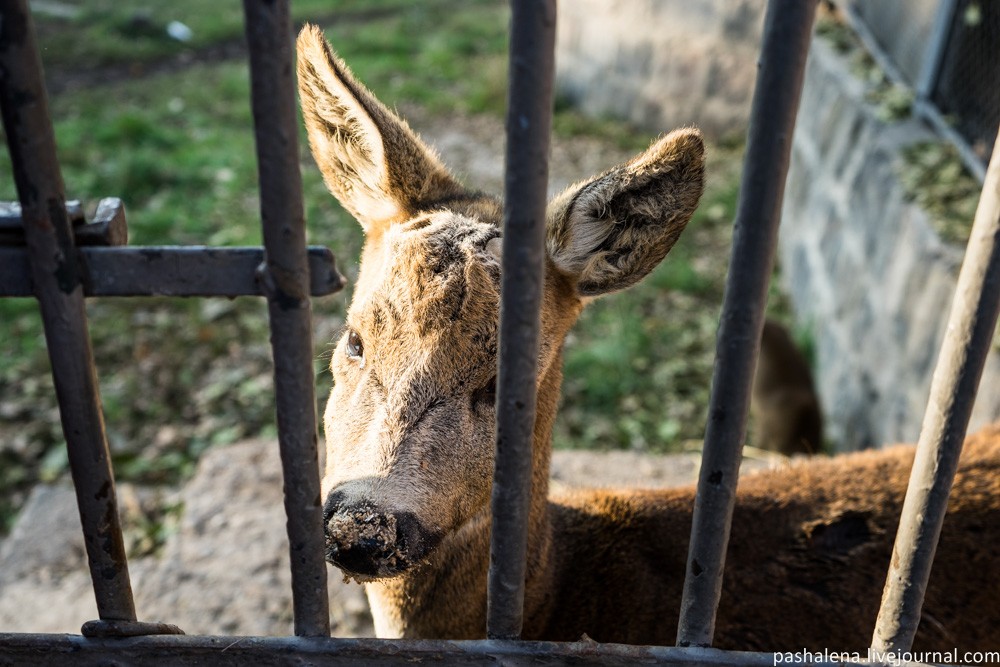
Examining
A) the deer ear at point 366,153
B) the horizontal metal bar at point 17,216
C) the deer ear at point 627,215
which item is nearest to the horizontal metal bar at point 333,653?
the horizontal metal bar at point 17,216

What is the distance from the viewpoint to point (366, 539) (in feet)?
6.11

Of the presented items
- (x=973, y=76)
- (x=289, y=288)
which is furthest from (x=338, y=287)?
(x=973, y=76)

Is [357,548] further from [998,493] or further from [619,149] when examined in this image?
[619,149]

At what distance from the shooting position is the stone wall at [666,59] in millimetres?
9664

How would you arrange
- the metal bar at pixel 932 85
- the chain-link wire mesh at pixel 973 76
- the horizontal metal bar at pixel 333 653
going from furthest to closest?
the metal bar at pixel 932 85, the chain-link wire mesh at pixel 973 76, the horizontal metal bar at pixel 333 653

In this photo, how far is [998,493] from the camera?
277 cm

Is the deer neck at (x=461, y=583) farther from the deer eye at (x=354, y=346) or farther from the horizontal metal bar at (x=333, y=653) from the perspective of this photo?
the horizontal metal bar at (x=333, y=653)

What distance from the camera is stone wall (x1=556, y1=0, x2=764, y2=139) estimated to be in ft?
31.7

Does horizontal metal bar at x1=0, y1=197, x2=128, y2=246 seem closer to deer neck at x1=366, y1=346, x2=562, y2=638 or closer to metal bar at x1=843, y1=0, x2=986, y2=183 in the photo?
deer neck at x1=366, y1=346, x2=562, y2=638

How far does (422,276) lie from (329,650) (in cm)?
106

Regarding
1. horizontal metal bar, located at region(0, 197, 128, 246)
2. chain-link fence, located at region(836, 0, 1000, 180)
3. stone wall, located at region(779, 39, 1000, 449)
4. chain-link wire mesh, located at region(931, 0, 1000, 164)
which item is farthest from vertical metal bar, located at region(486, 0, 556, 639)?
chain-link wire mesh, located at region(931, 0, 1000, 164)

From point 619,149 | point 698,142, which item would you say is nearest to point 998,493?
point 698,142

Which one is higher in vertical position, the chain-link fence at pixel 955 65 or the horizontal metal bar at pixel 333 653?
the chain-link fence at pixel 955 65

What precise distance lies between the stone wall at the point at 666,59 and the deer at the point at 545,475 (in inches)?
299
